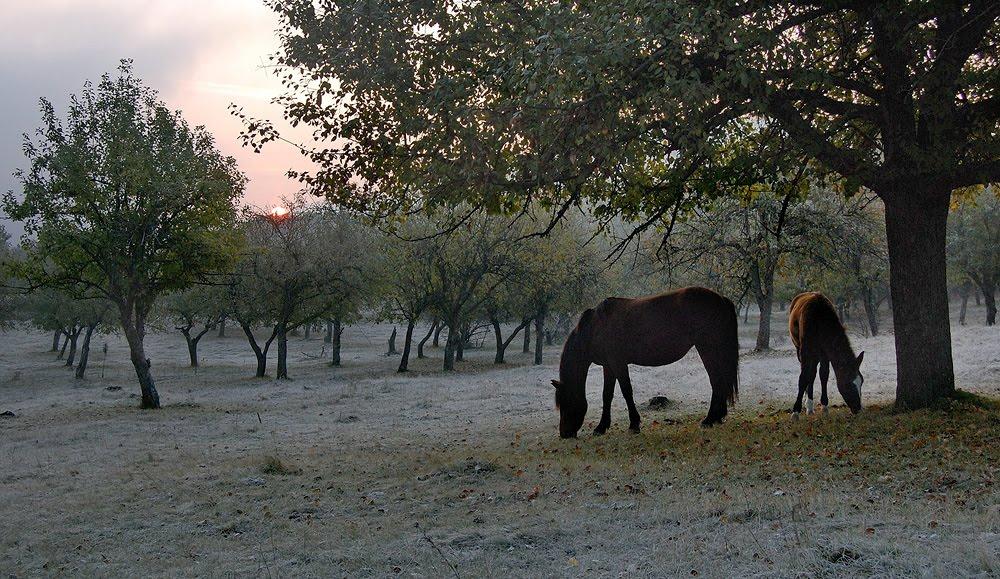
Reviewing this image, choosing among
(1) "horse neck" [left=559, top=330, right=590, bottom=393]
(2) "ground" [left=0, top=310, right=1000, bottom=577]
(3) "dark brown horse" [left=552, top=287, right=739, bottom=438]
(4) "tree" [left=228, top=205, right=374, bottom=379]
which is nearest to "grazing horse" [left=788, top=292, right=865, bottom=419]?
(2) "ground" [left=0, top=310, right=1000, bottom=577]

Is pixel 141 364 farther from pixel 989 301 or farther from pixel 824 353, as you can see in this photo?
pixel 989 301

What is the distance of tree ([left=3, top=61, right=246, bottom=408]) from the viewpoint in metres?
22.9

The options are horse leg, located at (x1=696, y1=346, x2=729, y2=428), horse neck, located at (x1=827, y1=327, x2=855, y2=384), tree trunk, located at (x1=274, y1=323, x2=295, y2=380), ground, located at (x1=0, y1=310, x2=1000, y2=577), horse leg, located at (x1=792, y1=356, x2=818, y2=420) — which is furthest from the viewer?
tree trunk, located at (x1=274, y1=323, x2=295, y2=380)

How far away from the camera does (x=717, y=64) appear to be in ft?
34.5

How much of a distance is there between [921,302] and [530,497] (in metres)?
7.24

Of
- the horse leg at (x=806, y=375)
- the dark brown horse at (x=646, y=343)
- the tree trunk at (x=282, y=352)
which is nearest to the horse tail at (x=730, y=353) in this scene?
the dark brown horse at (x=646, y=343)

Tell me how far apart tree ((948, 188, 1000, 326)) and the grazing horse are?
40260 millimetres

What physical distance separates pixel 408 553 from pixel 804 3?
9352mm

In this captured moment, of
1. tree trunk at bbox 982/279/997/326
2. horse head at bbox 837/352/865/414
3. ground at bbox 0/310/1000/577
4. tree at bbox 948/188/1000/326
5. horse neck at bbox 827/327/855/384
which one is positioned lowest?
ground at bbox 0/310/1000/577

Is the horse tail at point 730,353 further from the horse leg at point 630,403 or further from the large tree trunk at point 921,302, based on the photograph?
the large tree trunk at point 921,302

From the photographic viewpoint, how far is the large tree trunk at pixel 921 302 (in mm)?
11055

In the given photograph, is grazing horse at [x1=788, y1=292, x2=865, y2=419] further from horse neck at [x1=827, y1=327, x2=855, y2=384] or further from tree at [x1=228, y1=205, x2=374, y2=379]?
tree at [x1=228, y1=205, x2=374, y2=379]

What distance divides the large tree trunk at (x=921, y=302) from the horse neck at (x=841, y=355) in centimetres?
140

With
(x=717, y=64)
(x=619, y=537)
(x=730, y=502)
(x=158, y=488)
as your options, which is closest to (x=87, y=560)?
(x=158, y=488)
